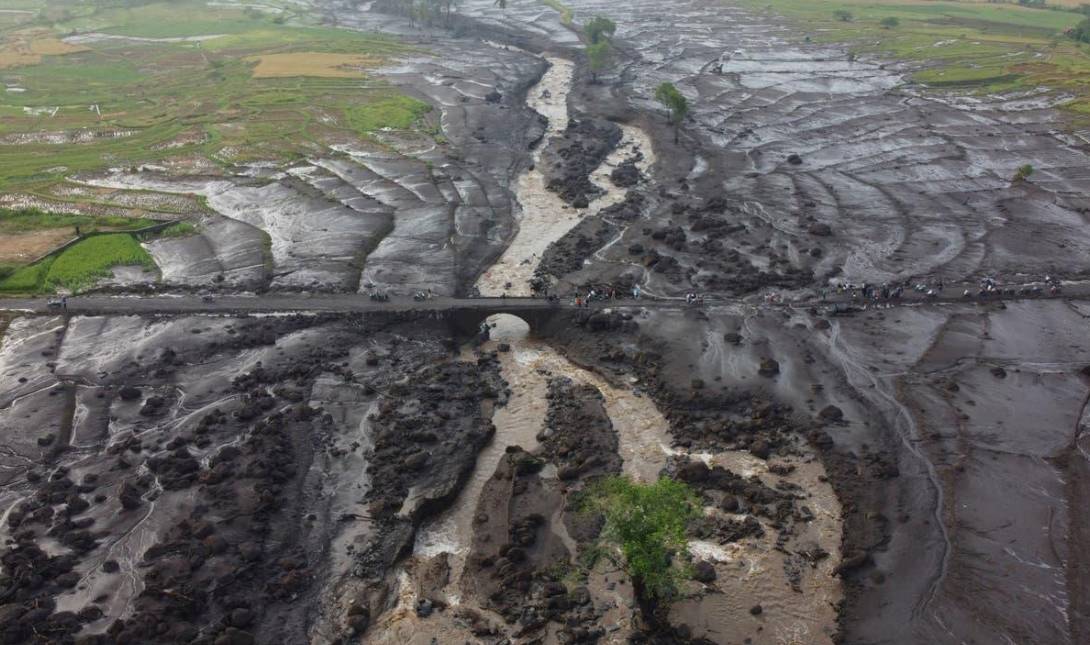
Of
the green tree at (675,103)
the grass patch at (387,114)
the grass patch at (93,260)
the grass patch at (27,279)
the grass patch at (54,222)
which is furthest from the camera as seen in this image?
the grass patch at (387,114)

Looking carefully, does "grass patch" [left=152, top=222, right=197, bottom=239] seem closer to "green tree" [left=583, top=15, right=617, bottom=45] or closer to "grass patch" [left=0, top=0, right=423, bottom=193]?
"grass patch" [left=0, top=0, right=423, bottom=193]

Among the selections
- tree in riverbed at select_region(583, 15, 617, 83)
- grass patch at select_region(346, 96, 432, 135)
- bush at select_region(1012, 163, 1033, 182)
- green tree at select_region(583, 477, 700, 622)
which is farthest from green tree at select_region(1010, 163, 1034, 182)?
grass patch at select_region(346, 96, 432, 135)

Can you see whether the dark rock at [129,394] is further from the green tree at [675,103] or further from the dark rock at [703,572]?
the green tree at [675,103]

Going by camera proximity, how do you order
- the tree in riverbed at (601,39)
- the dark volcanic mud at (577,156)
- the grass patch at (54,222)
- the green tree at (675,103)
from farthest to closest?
the tree in riverbed at (601,39) → the green tree at (675,103) → the dark volcanic mud at (577,156) → the grass patch at (54,222)

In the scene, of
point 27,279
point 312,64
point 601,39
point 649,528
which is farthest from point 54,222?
point 601,39

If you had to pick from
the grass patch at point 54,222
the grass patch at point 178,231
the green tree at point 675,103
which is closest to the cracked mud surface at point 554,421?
the grass patch at point 178,231

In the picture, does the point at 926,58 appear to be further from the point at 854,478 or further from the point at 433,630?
the point at 433,630

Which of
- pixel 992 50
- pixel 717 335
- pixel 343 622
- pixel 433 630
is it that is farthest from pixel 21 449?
pixel 992 50
